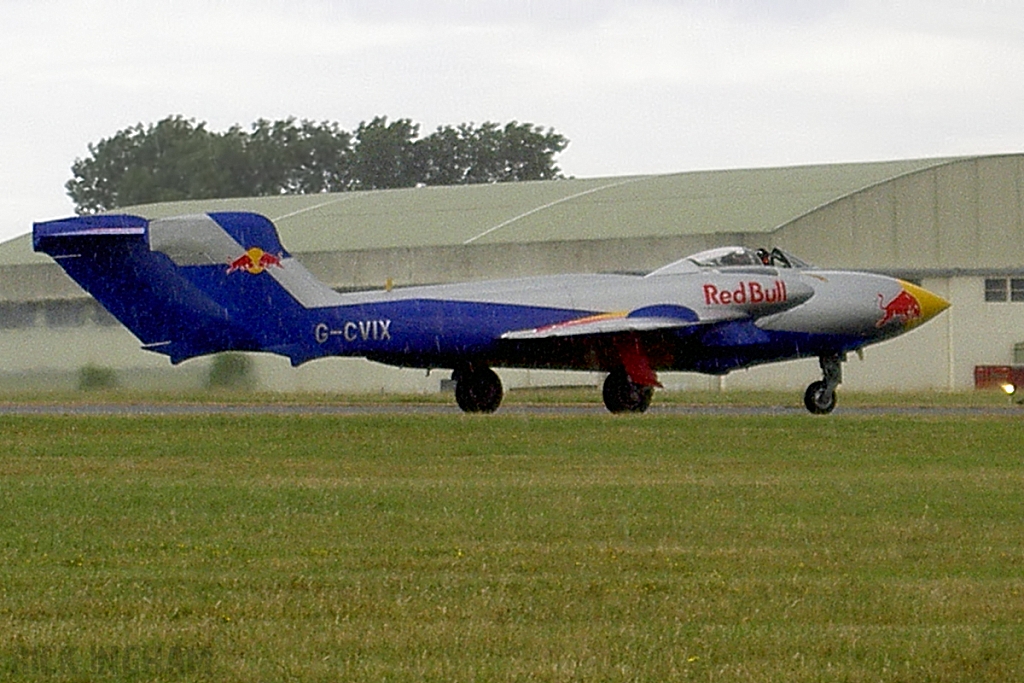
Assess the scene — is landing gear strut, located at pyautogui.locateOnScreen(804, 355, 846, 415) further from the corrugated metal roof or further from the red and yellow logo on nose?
the corrugated metal roof

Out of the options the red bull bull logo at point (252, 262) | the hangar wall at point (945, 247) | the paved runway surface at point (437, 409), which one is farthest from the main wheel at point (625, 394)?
the hangar wall at point (945, 247)

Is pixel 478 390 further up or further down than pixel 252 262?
further down

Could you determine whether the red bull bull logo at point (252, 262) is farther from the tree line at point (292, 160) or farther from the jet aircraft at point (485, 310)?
the tree line at point (292, 160)

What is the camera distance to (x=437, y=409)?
34.2 m

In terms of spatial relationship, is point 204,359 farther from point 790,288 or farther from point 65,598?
point 65,598

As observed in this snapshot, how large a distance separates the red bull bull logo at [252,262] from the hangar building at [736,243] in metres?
16.3

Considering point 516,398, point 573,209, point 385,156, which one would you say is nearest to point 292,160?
point 385,156

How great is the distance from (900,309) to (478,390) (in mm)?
7952

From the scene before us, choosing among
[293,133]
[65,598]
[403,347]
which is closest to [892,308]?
[403,347]

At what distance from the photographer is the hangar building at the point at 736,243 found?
49.6 m

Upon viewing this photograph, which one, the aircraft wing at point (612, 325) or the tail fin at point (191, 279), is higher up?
the tail fin at point (191, 279)

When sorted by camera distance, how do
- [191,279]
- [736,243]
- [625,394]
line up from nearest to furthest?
1. [191,279]
2. [625,394]
3. [736,243]

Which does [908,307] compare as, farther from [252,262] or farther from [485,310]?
[252,262]

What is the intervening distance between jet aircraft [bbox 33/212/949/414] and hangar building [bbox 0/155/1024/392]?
1502 cm
